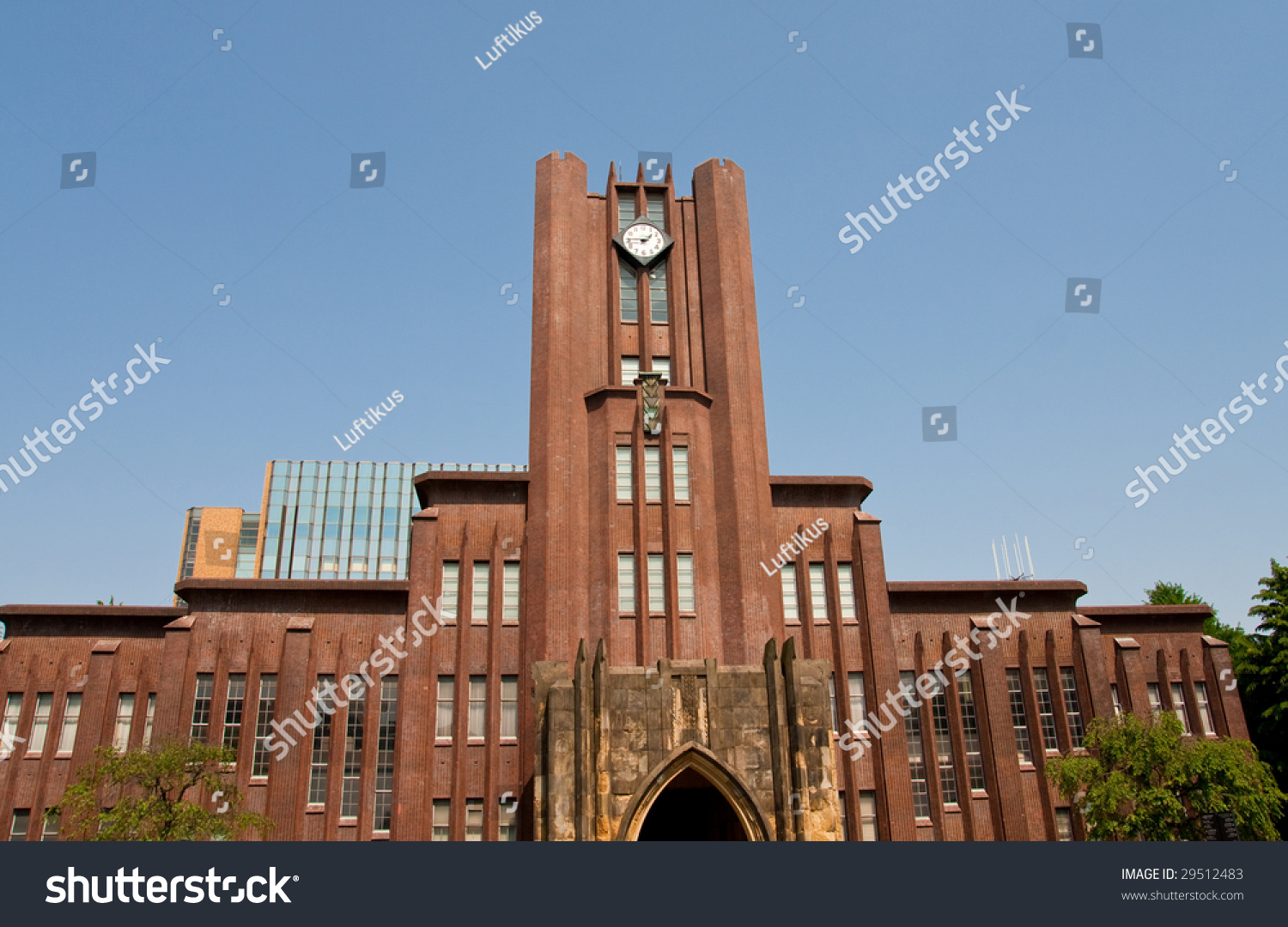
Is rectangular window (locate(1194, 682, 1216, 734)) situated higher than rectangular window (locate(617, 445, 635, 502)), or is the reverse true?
rectangular window (locate(617, 445, 635, 502))

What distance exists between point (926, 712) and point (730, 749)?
1183cm

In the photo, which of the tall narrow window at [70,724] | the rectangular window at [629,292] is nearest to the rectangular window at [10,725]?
the tall narrow window at [70,724]

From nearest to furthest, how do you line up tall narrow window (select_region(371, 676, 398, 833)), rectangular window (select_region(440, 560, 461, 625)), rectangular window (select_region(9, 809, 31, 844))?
tall narrow window (select_region(371, 676, 398, 833)), rectangular window (select_region(9, 809, 31, 844)), rectangular window (select_region(440, 560, 461, 625))

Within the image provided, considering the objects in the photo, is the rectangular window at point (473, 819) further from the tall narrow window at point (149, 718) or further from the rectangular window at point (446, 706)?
the tall narrow window at point (149, 718)

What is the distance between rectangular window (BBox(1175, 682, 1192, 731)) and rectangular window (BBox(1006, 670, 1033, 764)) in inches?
276

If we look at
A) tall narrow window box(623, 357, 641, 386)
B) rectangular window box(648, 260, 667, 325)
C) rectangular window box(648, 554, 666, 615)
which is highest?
rectangular window box(648, 260, 667, 325)

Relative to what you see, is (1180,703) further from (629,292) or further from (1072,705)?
(629,292)

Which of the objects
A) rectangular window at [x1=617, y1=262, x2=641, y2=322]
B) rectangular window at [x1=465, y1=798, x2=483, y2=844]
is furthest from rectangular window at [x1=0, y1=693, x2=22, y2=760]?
rectangular window at [x1=617, y1=262, x2=641, y2=322]

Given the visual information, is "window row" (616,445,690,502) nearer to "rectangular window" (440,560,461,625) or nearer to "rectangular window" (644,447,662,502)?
"rectangular window" (644,447,662,502)

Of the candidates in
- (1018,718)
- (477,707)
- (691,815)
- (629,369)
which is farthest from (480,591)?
(1018,718)

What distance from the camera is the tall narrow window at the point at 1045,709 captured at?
3659 centimetres

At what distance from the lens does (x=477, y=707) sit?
32688 mm

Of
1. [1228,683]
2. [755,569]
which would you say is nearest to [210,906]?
[755,569]

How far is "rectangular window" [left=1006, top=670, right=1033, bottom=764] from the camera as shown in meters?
36.3
